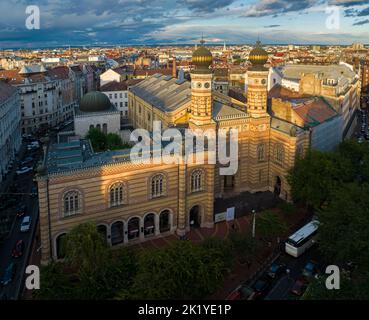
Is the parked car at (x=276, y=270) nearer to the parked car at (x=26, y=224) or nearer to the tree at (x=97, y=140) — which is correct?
the parked car at (x=26, y=224)

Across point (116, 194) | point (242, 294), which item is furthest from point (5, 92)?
point (242, 294)

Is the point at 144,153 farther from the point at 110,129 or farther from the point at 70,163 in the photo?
the point at 110,129

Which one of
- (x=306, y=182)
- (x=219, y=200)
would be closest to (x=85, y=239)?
(x=219, y=200)

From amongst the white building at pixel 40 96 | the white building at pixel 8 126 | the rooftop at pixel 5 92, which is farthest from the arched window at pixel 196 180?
the white building at pixel 40 96

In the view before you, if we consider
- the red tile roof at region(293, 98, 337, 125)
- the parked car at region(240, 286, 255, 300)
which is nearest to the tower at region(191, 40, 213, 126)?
the red tile roof at region(293, 98, 337, 125)

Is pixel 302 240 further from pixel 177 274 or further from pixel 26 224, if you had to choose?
pixel 26 224

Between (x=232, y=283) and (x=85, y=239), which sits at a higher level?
(x=85, y=239)
